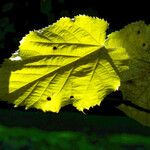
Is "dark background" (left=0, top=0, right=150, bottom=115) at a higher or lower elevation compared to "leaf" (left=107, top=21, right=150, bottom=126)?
higher

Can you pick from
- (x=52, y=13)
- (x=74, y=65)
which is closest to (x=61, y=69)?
(x=74, y=65)

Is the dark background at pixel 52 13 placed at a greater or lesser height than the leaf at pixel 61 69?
greater

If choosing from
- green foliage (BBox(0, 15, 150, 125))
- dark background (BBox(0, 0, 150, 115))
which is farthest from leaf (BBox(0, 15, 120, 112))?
dark background (BBox(0, 0, 150, 115))

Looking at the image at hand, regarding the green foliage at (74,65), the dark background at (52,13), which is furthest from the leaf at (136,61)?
the dark background at (52,13)

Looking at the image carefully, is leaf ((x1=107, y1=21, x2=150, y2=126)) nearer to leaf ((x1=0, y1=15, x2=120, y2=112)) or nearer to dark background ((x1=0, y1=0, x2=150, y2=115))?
leaf ((x1=0, y1=15, x2=120, y2=112))

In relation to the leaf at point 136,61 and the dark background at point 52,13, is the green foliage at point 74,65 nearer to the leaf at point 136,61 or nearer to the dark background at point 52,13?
the leaf at point 136,61

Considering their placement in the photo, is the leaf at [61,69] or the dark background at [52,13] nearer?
the leaf at [61,69]
